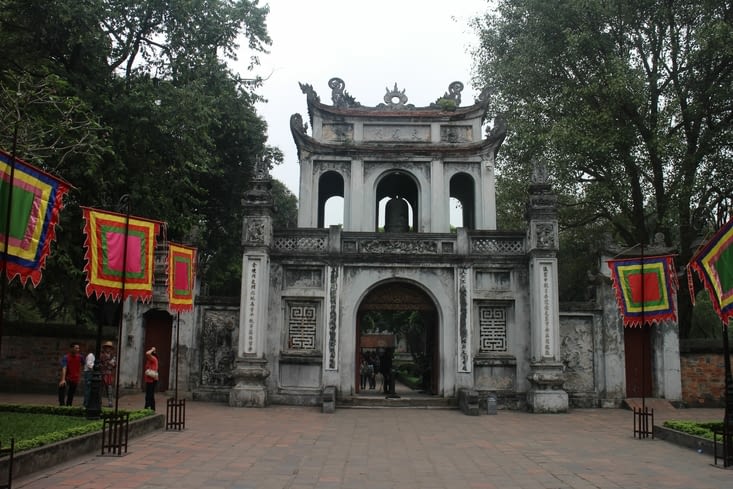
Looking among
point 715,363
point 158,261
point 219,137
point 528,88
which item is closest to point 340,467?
point 158,261

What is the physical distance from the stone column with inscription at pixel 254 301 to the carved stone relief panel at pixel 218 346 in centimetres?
119

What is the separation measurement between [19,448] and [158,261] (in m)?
11.3

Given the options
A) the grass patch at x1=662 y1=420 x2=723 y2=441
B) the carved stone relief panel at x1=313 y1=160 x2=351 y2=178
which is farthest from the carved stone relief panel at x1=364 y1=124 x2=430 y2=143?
the grass patch at x1=662 y1=420 x2=723 y2=441

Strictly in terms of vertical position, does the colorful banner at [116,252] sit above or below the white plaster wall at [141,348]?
above

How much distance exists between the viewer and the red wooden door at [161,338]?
18125 millimetres

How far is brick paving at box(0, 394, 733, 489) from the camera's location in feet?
25.7

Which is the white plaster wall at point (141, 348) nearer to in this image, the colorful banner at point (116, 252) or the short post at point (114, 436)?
the colorful banner at point (116, 252)

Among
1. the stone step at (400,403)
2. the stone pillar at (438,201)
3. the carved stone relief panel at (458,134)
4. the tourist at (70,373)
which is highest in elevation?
the carved stone relief panel at (458,134)

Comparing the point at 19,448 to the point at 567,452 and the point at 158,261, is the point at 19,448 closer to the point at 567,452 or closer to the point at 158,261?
the point at 567,452

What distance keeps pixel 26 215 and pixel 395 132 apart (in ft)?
46.4

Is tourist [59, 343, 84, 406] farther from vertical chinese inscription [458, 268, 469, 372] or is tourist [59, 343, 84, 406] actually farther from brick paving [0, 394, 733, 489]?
vertical chinese inscription [458, 268, 469, 372]

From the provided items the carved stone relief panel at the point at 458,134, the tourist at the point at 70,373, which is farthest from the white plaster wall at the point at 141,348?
the carved stone relief panel at the point at 458,134

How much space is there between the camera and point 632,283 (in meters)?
12.9

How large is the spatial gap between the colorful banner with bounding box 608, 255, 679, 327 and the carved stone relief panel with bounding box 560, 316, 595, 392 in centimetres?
475
